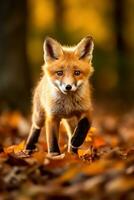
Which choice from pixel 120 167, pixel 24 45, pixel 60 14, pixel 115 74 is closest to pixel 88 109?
pixel 120 167

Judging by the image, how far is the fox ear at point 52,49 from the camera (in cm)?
746

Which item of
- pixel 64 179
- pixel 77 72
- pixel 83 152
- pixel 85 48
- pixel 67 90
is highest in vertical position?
pixel 85 48

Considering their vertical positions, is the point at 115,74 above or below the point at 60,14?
below

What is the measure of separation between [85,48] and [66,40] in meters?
16.8

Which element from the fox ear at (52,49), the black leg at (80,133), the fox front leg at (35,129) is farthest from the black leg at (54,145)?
the fox ear at (52,49)

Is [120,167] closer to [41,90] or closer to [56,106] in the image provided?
[56,106]

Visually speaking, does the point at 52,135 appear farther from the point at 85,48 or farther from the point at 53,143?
the point at 85,48

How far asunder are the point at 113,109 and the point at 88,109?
13.4m

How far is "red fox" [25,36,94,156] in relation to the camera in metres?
7.32

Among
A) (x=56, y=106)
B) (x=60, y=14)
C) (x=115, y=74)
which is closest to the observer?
(x=56, y=106)

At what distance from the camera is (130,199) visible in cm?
447

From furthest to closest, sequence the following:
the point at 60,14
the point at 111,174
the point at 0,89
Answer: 1. the point at 60,14
2. the point at 0,89
3. the point at 111,174

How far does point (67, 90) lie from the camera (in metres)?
7.22

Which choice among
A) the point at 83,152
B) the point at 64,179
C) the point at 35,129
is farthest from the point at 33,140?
the point at 64,179
